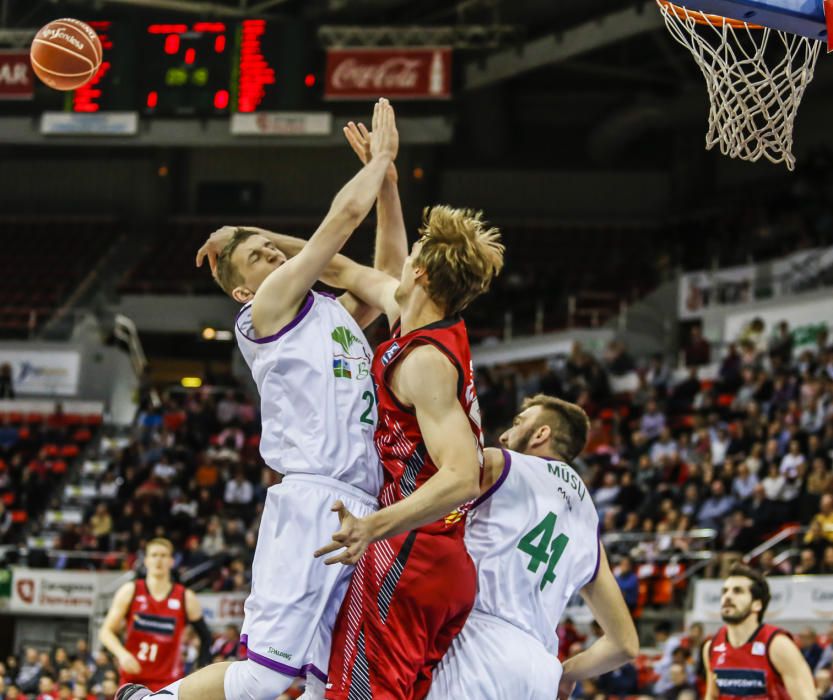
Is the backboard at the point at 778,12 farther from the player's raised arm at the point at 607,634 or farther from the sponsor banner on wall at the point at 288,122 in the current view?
the sponsor banner on wall at the point at 288,122

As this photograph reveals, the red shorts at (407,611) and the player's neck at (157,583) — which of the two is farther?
the player's neck at (157,583)

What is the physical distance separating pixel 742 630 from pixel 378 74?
15743mm

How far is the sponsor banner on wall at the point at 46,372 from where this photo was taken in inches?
1043

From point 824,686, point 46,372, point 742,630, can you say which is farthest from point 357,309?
point 46,372

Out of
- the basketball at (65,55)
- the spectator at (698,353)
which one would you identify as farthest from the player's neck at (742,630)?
the spectator at (698,353)

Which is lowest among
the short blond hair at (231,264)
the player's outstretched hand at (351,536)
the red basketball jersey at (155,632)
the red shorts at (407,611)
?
the red basketball jersey at (155,632)

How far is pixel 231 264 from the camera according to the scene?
5629 millimetres

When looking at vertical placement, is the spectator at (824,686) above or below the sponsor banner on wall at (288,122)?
below

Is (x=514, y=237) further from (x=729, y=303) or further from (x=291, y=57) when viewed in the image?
(x=291, y=57)

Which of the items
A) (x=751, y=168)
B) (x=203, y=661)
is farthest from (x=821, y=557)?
(x=751, y=168)

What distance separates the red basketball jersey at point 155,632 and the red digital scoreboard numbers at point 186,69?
1269 centimetres

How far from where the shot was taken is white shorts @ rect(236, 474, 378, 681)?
5152 mm

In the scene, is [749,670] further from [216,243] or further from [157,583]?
[157,583]

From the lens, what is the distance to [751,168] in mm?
29297
